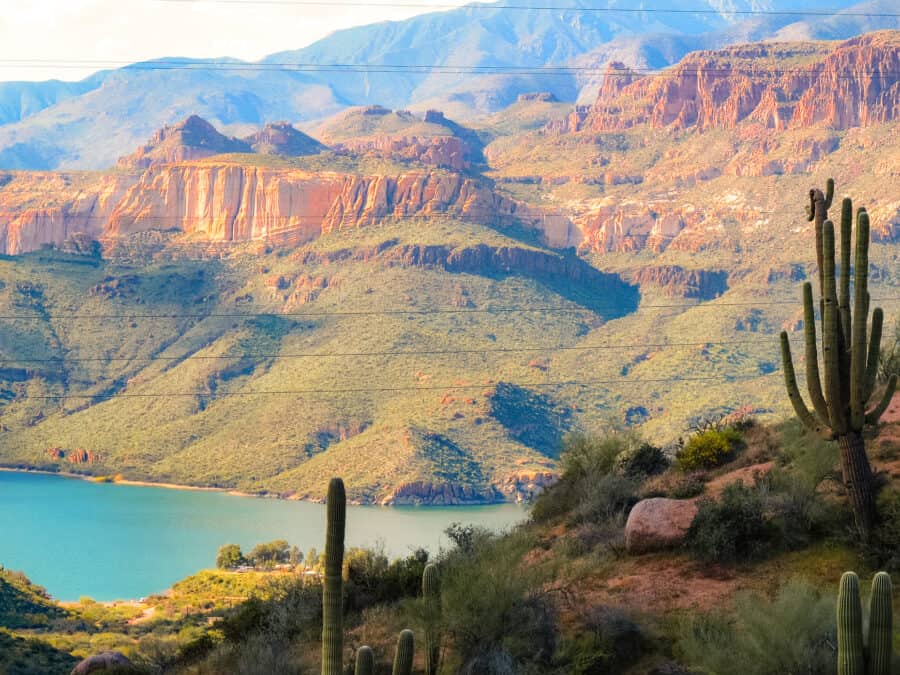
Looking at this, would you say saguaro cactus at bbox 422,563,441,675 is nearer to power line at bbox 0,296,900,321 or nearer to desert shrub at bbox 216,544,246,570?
desert shrub at bbox 216,544,246,570

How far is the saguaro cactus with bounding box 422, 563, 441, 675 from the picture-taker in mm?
16875

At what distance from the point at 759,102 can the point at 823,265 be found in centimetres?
17082

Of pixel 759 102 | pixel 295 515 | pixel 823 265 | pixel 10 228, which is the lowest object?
pixel 295 515

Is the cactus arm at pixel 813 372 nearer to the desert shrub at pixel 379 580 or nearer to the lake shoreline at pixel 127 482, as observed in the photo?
the desert shrub at pixel 379 580

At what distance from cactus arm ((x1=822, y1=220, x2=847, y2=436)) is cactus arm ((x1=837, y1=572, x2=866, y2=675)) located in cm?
552

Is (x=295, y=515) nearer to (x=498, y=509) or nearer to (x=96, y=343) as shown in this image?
(x=498, y=509)

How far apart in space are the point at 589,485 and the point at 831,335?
29.6 feet

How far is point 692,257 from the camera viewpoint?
143875mm

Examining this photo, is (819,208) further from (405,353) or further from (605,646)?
(405,353)

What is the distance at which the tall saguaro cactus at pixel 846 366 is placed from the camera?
17188 millimetres

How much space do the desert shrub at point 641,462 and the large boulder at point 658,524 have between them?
501 centimetres

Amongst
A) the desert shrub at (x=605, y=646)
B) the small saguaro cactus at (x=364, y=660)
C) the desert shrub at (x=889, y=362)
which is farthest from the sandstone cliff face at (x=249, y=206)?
the small saguaro cactus at (x=364, y=660)

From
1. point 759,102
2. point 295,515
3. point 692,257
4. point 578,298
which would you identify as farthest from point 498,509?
point 759,102

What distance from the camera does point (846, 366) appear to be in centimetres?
1742
